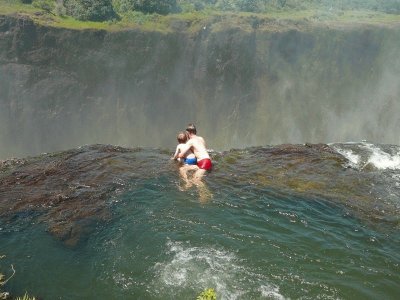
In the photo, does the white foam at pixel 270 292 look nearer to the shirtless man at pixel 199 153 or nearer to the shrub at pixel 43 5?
the shirtless man at pixel 199 153

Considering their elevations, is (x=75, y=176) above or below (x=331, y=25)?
below

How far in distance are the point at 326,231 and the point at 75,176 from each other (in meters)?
6.17

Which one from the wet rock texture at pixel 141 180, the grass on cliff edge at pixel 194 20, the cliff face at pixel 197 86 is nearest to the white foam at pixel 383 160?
the wet rock texture at pixel 141 180

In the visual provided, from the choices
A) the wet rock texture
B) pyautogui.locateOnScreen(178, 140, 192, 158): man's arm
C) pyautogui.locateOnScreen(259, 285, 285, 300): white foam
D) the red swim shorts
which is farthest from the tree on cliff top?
pyautogui.locateOnScreen(259, 285, 285, 300): white foam

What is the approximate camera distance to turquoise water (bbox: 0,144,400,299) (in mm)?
5562

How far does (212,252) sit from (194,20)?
2021cm

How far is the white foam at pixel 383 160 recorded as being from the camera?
37.4 ft

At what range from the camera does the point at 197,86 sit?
24297 millimetres

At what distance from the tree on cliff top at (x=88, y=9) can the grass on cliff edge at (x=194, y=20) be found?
47cm

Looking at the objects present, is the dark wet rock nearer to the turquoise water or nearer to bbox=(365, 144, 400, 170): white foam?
the turquoise water

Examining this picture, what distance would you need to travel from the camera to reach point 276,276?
5.75 metres

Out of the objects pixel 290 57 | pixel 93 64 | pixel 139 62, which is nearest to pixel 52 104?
pixel 93 64

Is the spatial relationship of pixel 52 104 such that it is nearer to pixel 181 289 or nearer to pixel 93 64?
pixel 93 64

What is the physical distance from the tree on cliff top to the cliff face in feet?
5.50
